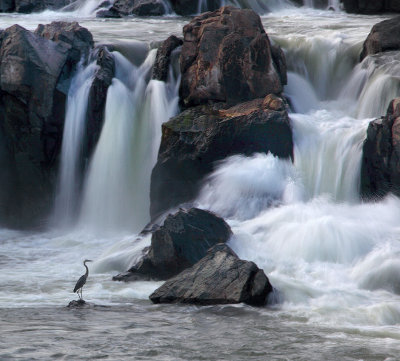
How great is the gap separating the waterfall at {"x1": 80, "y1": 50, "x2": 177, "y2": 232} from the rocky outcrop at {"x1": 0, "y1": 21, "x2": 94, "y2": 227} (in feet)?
3.49

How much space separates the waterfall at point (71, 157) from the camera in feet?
57.0

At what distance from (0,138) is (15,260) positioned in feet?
14.2

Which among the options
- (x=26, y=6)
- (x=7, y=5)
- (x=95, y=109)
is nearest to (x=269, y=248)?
(x=95, y=109)

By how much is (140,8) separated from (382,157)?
1444cm

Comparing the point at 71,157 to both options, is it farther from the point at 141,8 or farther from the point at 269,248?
the point at 141,8

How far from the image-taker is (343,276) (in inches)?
467

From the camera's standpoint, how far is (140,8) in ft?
87.2

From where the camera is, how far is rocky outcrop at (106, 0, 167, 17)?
26.4 m

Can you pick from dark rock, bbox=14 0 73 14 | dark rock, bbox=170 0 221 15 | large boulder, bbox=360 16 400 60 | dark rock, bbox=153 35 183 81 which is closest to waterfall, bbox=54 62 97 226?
dark rock, bbox=153 35 183 81

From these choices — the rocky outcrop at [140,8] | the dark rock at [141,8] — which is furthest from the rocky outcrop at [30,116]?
the dark rock at [141,8]

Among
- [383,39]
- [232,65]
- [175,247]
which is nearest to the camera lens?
[175,247]

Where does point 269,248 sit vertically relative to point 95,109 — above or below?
below

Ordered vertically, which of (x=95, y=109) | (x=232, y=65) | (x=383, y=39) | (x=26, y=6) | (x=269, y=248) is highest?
(x=26, y=6)

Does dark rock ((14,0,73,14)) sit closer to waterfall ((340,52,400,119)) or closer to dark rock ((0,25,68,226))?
dark rock ((0,25,68,226))
